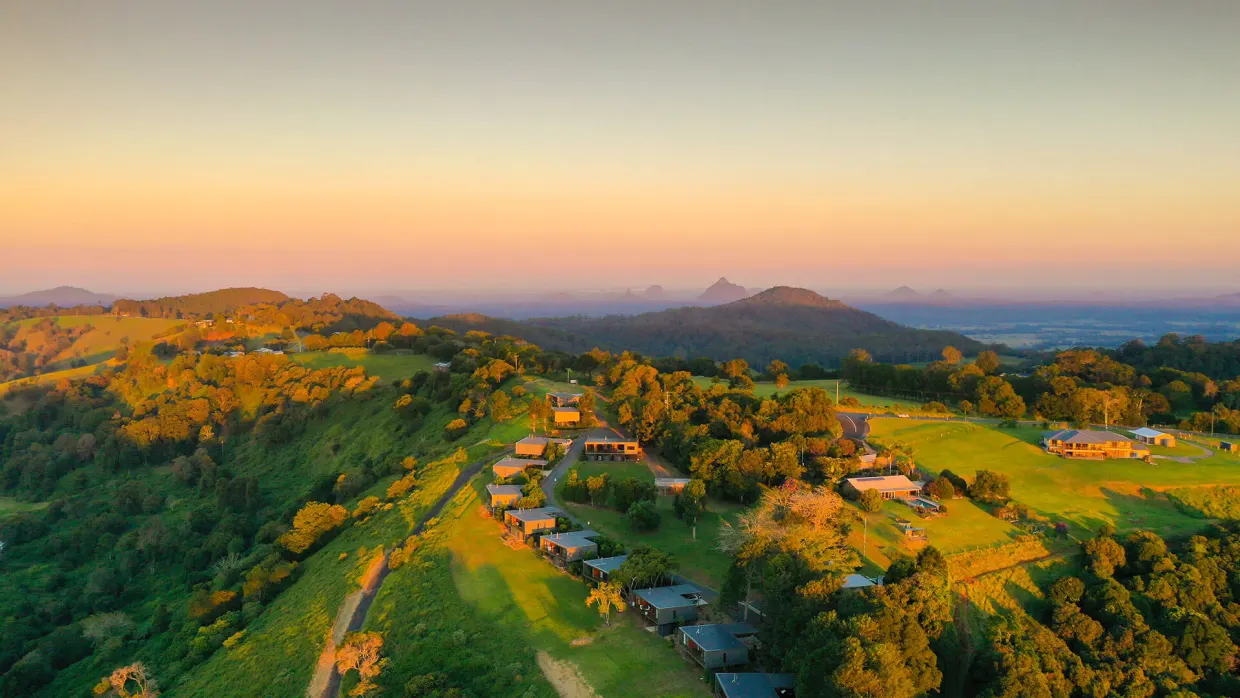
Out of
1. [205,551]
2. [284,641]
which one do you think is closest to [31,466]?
[205,551]

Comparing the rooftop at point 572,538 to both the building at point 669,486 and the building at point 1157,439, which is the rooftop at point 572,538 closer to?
the building at point 669,486

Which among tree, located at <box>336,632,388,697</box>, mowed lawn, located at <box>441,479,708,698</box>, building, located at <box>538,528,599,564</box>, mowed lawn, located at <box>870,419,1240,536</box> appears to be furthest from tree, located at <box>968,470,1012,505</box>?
tree, located at <box>336,632,388,697</box>

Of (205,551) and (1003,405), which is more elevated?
(1003,405)

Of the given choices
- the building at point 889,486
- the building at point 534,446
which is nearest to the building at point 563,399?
the building at point 534,446

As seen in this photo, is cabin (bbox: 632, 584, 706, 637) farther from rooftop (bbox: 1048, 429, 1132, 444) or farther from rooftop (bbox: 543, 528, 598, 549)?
rooftop (bbox: 1048, 429, 1132, 444)

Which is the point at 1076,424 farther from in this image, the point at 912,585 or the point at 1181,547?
the point at 912,585

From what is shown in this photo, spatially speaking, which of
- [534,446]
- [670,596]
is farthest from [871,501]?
[534,446]

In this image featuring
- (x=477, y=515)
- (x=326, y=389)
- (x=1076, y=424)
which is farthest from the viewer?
(x=326, y=389)
